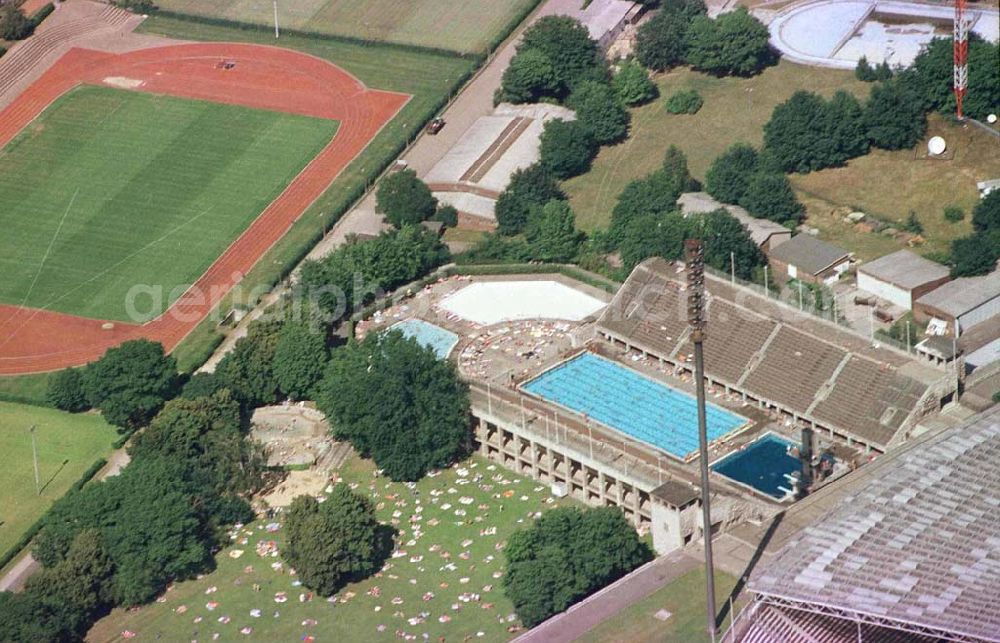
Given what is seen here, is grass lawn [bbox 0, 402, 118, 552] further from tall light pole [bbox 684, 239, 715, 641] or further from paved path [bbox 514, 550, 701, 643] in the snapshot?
tall light pole [bbox 684, 239, 715, 641]

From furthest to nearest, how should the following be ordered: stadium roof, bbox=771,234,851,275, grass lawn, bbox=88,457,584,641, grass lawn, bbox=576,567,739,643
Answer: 1. stadium roof, bbox=771,234,851,275
2. grass lawn, bbox=88,457,584,641
3. grass lawn, bbox=576,567,739,643

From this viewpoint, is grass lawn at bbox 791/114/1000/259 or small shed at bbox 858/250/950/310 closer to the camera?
small shed at bbox 858/250/950/310

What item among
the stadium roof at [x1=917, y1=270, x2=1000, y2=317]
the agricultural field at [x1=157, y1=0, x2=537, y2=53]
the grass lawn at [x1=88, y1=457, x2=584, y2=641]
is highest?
the agricultural field at [x1=157, y1=0, x2=537, y2=53]

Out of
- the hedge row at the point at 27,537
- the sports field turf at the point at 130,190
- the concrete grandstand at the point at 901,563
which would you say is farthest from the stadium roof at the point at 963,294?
the hedge row at the point at 27,537

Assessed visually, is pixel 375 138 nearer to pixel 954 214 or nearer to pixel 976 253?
pixel 954 214

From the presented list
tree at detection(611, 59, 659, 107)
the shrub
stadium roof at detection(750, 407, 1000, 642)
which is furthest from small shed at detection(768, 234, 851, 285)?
stadium roof at detection(750, 407, 1000, 642)

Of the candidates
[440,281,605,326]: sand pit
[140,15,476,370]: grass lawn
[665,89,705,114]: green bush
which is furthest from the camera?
[665,89,705,114]: green bush
